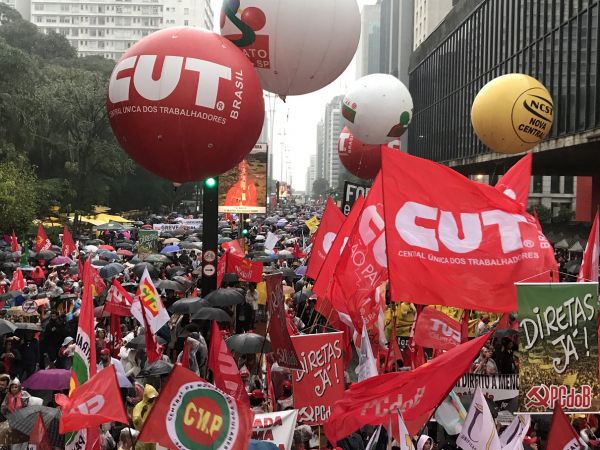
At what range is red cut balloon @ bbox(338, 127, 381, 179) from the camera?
1952 cm

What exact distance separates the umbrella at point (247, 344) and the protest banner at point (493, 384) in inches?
99.2

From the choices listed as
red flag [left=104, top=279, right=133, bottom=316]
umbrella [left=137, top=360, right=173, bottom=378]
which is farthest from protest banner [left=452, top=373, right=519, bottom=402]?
red flag [left=104, top=279, right=133, bottom=316]

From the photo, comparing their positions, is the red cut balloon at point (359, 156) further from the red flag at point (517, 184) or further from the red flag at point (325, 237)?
the red flag at point (517, 184)

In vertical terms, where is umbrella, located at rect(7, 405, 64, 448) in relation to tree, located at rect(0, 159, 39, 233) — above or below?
below

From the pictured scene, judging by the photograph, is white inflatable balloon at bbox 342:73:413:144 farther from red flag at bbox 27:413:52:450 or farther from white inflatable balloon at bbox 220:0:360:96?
red flag at bbox 27:413:52:450

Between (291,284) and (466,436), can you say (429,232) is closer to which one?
(466,436)

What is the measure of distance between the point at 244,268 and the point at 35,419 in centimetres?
959

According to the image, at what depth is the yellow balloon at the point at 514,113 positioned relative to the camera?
50.4 ft

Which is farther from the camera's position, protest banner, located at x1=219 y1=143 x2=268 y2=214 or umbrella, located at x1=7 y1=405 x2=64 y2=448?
protest banner, located at x1=219 y1=143 x2=268 y2=214

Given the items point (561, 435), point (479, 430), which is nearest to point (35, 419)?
point (479, 430)

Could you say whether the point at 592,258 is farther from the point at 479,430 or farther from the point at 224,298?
the point at 224,298

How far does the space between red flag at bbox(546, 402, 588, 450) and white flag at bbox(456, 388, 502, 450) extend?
0.43 metres

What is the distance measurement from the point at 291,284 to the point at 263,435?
42.2ft

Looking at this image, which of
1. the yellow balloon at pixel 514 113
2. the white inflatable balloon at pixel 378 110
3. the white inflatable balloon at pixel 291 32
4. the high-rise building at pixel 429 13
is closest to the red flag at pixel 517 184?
the white inflatable balloon at pixel 291 32
